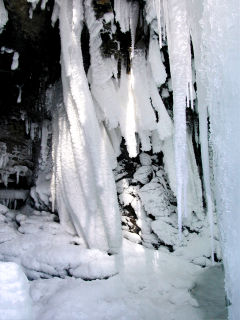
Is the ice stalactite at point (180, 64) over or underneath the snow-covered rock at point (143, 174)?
over

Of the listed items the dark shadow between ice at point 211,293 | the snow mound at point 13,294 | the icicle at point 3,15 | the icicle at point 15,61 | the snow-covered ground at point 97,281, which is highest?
the icicle at point 3,15

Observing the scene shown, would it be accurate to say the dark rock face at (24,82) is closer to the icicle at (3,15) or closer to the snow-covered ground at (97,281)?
the icicle at (3,15)

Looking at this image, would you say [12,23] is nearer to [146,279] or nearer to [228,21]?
[228,21]

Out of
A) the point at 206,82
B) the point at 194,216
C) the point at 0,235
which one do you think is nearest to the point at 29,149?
the point at 0,235

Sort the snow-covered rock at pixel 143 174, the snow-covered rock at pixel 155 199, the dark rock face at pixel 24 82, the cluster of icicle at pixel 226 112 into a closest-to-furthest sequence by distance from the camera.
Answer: the cluster of icicle at pixel 226 112 < the dark rock face at pixel 24 82 < the snow-covered rock at pixel 155 199 < the snow-covered rock at pixel 143 174

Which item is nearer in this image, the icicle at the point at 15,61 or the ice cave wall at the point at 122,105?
the ice cave wall at the point at 122,105

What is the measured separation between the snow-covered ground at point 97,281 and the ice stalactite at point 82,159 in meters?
0.31

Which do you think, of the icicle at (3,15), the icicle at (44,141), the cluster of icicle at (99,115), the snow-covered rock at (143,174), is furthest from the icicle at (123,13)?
the icicle at (44,141)

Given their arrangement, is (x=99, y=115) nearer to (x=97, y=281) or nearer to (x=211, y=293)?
(x=97, y=281)

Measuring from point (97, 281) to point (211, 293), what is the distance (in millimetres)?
1434

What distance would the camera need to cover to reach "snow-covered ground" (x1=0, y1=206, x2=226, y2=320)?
9.70ft

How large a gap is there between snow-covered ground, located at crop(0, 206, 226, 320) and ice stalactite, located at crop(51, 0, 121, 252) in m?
0.31

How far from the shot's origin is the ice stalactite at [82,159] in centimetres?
383

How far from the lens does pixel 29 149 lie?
678cm
